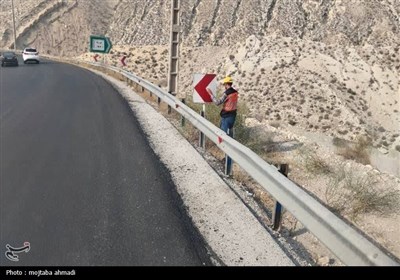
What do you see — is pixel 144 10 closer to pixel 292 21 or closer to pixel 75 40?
pixel 75 40

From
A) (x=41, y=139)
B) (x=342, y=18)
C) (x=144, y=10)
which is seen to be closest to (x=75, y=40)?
(x=144, y=10)

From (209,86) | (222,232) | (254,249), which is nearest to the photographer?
(254,249)

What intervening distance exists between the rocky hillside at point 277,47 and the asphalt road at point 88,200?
653 inches

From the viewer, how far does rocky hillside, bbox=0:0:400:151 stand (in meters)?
27.6

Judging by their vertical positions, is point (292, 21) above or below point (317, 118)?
above

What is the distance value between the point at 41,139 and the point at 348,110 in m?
23.7

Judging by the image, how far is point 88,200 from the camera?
5.04m

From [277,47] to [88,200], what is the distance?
3392cm

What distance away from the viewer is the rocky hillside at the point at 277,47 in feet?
90.5

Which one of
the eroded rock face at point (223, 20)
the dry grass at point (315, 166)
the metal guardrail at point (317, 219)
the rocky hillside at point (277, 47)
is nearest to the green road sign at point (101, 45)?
the rocky hillside at point (277, 47)

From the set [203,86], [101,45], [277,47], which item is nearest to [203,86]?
[203,86]

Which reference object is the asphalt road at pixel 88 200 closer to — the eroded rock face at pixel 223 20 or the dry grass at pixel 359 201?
the dry grass at pixel 359 201

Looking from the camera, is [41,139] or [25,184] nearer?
[25,184]

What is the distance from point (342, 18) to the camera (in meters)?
44.1
